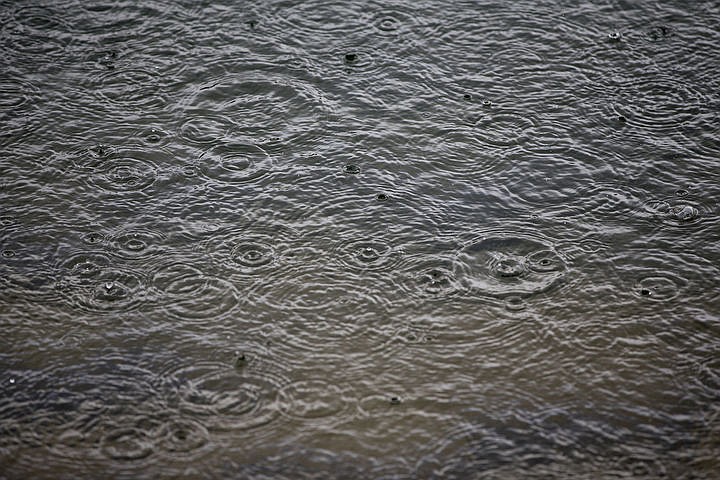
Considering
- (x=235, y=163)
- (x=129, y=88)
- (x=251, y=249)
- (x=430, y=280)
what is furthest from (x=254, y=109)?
(x=430, y=280)

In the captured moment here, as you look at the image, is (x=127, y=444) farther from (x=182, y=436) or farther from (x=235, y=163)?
(x=235, y=163)

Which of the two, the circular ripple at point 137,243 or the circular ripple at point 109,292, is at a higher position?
the circular ripple at point 137,243

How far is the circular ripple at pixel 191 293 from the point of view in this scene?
3.87m

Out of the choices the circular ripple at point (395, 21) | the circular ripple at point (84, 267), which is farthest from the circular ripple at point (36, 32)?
the circular ripple at point (395, 21)

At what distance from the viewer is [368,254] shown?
416 centimetres

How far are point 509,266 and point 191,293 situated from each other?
4.83ft

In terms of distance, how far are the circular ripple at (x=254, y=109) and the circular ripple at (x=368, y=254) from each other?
0.82 metres

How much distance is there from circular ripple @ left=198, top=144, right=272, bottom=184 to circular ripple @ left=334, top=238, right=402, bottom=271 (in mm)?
688

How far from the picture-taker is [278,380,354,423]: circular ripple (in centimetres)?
344

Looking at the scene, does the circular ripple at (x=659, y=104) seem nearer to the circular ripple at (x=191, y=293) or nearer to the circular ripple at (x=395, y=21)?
the circular ripple at (x=395, y=21)

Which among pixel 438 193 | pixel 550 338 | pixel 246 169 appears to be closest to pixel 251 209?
pixel 246 169

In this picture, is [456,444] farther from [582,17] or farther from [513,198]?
[582,17]

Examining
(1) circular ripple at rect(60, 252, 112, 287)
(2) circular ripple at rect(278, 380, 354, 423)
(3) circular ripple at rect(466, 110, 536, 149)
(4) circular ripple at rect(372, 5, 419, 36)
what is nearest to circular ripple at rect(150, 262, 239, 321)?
(1) circular ripple at rect(60, 252, 112, 287)

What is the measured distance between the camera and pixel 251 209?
4.37m
